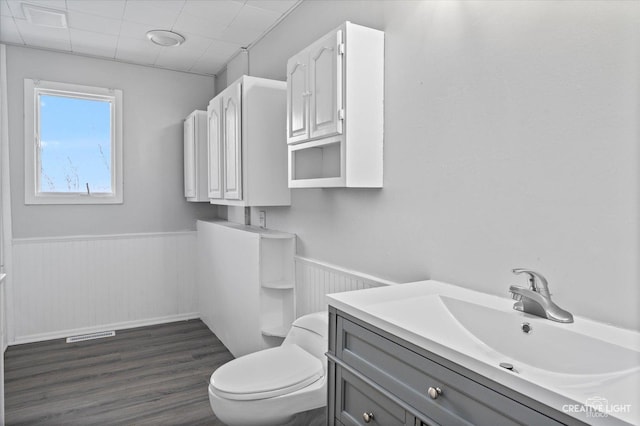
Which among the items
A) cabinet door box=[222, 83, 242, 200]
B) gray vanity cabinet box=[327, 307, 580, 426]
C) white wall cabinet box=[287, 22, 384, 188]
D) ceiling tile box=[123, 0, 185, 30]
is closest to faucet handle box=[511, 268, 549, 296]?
gray vanity cabinet box=[327, 307, 580, 426]

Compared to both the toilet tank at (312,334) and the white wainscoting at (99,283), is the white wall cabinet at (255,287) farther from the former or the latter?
the white wainscoting at (99,283)

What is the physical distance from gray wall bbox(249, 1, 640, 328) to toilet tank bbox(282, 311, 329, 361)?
0.34 m

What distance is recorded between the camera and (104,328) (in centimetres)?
375

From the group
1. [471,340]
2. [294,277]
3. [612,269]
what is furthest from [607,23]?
[294,277]

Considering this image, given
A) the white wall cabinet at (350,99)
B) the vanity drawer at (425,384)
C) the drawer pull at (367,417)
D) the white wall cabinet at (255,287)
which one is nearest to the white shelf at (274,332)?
the white wall cabinet at (255,287)

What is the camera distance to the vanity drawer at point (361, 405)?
3.69ft

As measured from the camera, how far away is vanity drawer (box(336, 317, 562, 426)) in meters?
0.83

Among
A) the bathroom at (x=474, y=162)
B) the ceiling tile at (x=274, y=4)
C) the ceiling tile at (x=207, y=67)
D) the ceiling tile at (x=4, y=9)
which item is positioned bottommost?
the bathroom at (x=474, y=162)

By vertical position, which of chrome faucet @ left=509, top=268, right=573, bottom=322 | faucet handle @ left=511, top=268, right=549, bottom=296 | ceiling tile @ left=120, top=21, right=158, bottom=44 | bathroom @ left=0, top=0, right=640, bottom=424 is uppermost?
ceiling tile @ left=120, top=21, right=158, bottom=44

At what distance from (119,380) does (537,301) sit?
2.67 metres

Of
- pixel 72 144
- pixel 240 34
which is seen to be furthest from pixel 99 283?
pixel 240 34

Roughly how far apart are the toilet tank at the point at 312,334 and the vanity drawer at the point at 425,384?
615mm

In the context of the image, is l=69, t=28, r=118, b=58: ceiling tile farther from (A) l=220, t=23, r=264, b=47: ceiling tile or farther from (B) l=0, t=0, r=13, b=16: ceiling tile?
(A) l=220, t=23, r=264, b=47: ceiling tile

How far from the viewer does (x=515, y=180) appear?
1353 millimetres
